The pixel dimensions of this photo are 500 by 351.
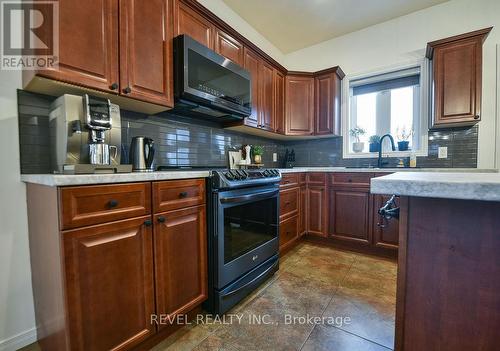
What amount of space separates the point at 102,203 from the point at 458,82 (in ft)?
10.2

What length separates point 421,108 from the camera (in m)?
2.61

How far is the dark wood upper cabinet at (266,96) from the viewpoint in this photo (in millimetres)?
2531

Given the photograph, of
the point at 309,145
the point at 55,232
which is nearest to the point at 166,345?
the point at 55,232

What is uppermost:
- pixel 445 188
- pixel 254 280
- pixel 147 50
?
pixel 147 50

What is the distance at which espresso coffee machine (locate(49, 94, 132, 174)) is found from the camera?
1164 mm

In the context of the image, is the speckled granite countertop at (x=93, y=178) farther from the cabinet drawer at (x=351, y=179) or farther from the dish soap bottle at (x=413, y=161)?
the dish soap bottle at (x=413, y=161)

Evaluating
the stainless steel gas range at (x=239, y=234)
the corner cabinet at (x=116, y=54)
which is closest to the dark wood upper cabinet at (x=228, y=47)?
the corner cabinet at (x=116, y=54)

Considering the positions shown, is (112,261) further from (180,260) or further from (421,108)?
(421,108)

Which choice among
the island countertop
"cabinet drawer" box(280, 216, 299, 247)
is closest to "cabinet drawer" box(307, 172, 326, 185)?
"cabinet drawer" box(280, 216, 299, 247)

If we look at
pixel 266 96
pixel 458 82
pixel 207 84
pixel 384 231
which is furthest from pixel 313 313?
pixel 458 82

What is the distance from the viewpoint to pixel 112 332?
1021mm

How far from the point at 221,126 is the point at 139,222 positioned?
5.08 feet

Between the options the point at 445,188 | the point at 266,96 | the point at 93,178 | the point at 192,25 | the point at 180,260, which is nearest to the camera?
the point at 445,188

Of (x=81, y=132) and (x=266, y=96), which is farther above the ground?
(x=266, y=96)
